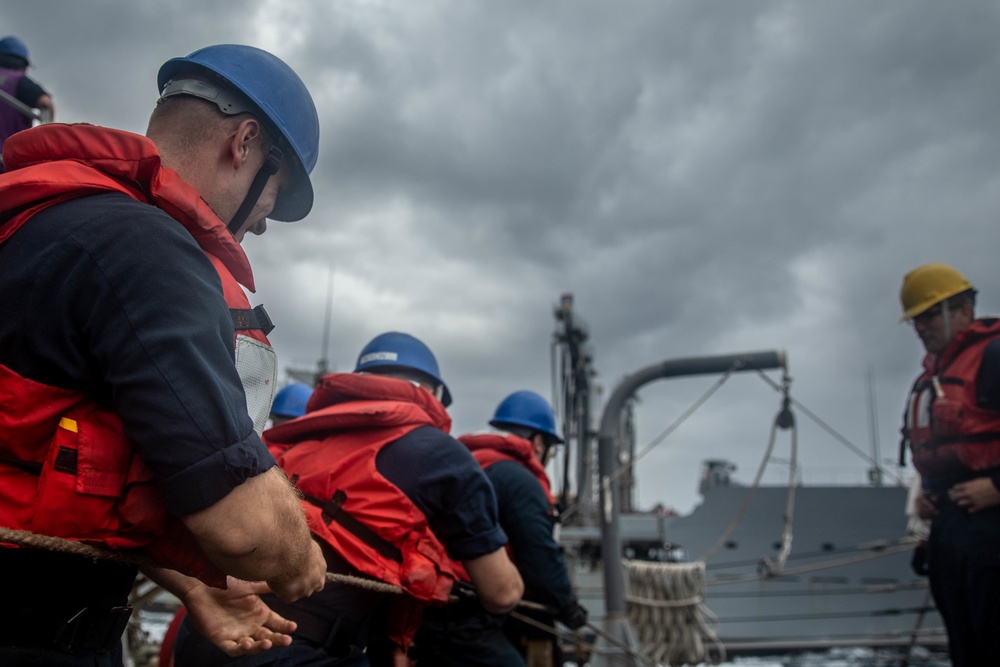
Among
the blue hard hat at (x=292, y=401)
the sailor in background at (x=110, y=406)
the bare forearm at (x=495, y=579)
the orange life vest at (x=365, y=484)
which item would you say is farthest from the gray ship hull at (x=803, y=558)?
the sailor in background at (x=110, y=406)

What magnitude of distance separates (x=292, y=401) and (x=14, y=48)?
295 cm

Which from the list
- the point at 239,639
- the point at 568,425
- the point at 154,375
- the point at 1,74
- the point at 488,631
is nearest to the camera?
the point at 154,375

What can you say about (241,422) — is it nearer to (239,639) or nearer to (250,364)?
(250,364)

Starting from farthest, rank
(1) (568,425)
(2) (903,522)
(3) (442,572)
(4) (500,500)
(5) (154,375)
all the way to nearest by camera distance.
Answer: (1) (568,425) → (2) (903,522) → (4) (500,500) → (3) (442,572) → (5) (154,375)

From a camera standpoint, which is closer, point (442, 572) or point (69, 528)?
point (69, 528)

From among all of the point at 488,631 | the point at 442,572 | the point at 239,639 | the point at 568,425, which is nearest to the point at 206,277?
the point at 239,639

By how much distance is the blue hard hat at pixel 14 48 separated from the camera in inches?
177

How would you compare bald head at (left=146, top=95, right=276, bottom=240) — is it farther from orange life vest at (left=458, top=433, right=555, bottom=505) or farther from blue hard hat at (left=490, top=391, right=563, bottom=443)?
blue hard hat at (left=490, top=391, right=563, bottom=443)

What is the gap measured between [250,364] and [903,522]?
22.2m

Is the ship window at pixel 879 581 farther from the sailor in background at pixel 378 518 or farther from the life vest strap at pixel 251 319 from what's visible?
the life vest strap at pixel 251 319

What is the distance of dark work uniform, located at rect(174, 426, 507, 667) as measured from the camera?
226 centimetres

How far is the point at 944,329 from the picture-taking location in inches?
163

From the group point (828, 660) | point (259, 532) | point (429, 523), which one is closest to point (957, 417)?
point (429, 523)

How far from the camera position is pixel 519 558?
4094mm
